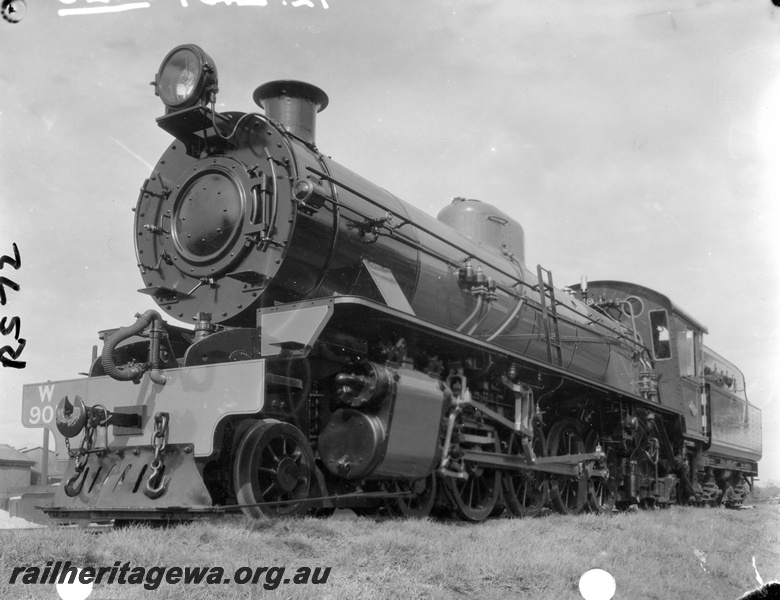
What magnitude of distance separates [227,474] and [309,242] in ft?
5.65

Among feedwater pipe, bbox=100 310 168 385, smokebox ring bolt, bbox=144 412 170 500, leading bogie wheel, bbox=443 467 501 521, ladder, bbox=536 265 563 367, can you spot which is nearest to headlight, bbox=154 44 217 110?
feedwater pipe, bbox=100 310 168 385

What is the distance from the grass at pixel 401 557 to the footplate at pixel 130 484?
16.8 inches

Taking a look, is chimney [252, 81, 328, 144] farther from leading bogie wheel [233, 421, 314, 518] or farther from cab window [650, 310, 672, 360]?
cab window [650, 310, 672, 360]

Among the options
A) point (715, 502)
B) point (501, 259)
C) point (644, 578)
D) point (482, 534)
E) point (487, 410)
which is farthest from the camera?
point (715, 502)

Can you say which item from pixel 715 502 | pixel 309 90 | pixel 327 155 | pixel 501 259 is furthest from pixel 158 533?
pixel 715 502

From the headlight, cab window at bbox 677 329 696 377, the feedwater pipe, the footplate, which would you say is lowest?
the footplate

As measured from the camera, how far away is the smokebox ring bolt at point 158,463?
5137mm

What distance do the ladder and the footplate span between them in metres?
4.77

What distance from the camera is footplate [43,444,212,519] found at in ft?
16.6

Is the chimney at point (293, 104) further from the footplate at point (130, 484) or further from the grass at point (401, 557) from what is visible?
the grass at point (401, 557)

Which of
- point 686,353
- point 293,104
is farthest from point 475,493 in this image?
point 686,353

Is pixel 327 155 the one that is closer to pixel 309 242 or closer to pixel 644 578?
pixel 309 242

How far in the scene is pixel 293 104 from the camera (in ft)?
22.3

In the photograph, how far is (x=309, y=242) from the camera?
19.1 ft
